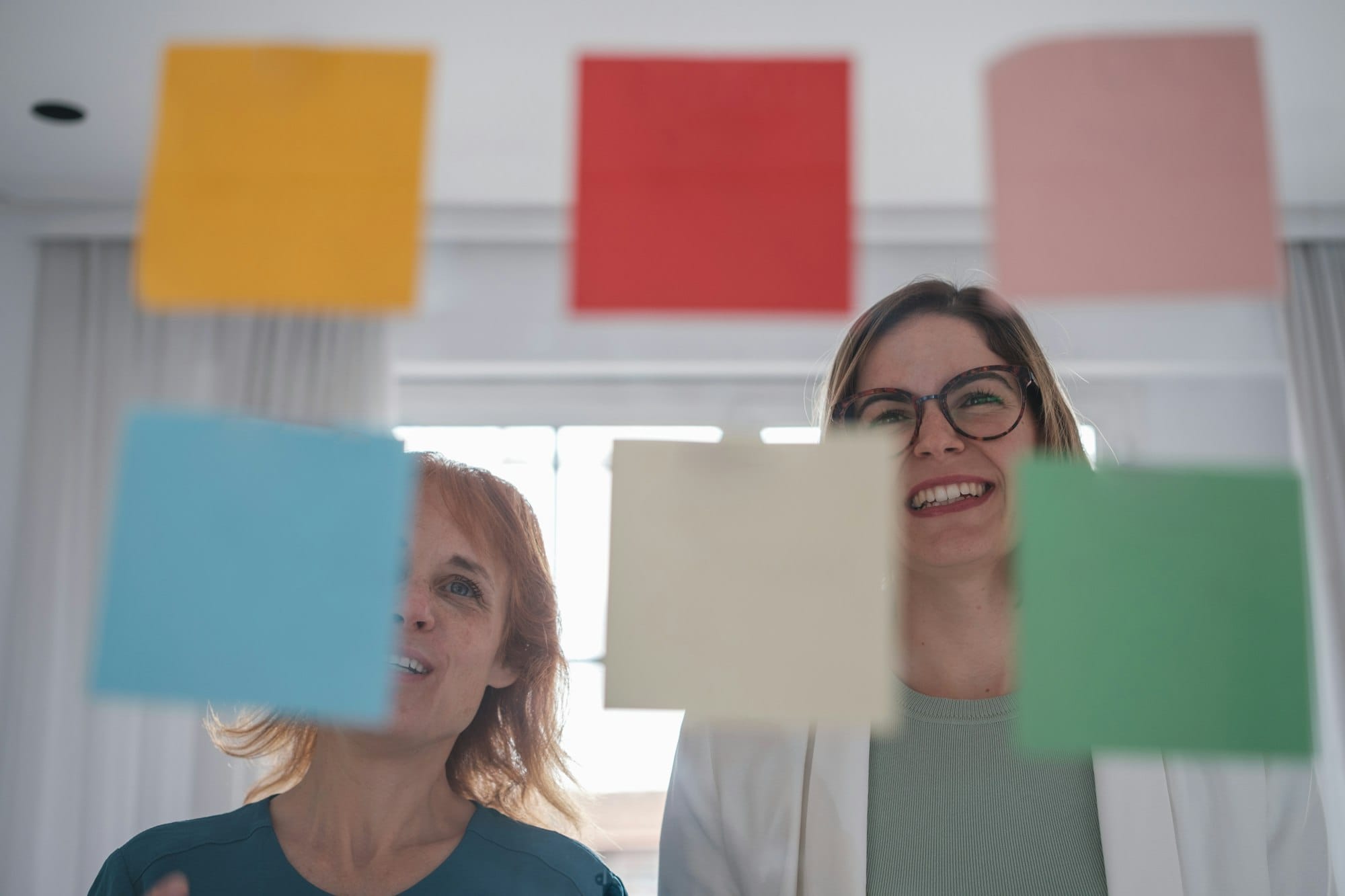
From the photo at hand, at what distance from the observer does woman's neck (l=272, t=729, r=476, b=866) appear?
110 cm

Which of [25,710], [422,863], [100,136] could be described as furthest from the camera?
[25,710]

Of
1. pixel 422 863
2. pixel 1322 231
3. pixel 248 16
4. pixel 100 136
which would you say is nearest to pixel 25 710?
pixel 100 136

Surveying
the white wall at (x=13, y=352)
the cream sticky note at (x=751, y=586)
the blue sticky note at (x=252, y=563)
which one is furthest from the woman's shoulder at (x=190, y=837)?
the white wall at (x=13, y=352)

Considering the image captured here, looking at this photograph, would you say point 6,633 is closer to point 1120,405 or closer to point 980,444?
point 980,444

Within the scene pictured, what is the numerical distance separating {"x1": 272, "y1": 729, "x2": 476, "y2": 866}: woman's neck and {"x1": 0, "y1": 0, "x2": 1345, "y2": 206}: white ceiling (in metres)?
1.35

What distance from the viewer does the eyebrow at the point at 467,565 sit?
1.09 metres

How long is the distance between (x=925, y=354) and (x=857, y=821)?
1.55ft

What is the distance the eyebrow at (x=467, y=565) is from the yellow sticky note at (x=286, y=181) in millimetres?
576

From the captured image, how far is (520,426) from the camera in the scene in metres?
3.74

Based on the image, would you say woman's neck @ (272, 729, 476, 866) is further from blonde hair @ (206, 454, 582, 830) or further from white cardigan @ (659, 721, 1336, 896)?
white cardigan @ (659, 721, 1336, 896)

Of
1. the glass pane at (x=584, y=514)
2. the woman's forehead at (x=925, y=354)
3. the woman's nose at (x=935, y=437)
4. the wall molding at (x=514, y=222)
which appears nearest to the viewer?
the woman's nose at (x=935, y=437)

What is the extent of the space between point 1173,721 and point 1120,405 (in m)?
3.50

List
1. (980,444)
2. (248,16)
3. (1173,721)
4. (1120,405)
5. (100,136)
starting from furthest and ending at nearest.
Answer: (1120,405)
(100,136)
(248,16)
(980,444)
(1173,721)

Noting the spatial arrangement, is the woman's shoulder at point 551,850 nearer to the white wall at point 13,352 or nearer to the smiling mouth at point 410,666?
the smiling mouth at point 410,666
